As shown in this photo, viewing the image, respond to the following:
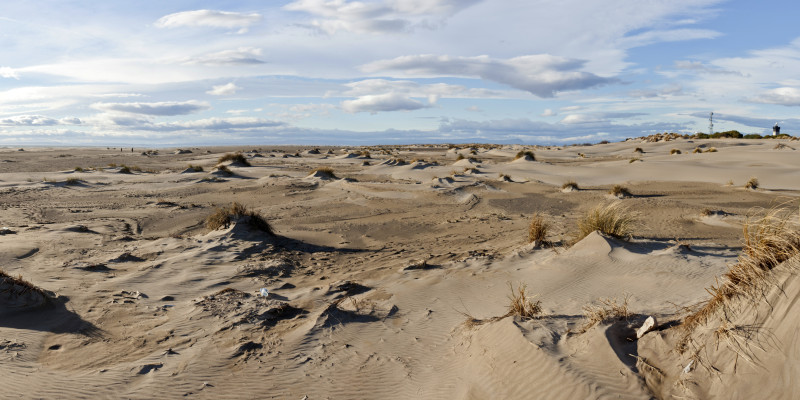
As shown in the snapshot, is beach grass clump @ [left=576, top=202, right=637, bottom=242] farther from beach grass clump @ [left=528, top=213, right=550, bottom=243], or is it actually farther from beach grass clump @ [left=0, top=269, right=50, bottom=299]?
beach grass clump @ [left=0, top=269, right=50, bottom=299]

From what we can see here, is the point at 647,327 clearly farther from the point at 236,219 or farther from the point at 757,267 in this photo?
the point at 236,219

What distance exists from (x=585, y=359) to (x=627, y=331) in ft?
1.85

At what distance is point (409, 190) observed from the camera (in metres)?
18.6

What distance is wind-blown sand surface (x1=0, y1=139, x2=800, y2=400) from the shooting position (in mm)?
4070

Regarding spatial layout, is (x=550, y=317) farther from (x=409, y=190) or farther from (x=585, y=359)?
(x=409, y=190)

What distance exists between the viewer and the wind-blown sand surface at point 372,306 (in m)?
4.07

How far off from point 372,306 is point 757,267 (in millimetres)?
4255

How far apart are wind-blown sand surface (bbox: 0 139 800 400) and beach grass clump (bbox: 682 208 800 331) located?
9 cm

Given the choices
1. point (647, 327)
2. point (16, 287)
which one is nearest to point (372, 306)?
point (647, 327)

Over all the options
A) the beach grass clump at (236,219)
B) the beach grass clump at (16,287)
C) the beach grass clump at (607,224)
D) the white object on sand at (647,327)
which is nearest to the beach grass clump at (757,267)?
the white object on sand at (647,327)

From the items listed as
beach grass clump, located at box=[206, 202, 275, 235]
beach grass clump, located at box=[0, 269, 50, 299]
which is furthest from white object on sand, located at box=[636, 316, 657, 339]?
beach grass clump, located at box=[206, 202, 275, 235]

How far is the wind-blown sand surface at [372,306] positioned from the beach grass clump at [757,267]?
0.09 metres

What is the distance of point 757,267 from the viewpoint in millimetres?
3838

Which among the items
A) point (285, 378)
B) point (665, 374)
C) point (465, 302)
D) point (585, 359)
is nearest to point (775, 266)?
point (665, 374)
